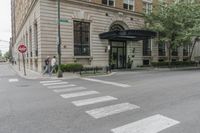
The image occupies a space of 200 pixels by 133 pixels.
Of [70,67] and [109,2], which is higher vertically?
[109,2]

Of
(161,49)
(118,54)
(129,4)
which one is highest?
(129,4)

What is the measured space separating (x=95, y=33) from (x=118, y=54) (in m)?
5.19

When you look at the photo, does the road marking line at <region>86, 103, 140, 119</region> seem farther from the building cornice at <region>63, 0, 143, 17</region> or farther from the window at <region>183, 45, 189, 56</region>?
the window at <region>183, 45, 189, 56</region>

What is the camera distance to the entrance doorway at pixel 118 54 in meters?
27.6

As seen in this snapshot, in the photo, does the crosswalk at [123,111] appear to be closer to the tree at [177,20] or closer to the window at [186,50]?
the tree at [177,20]

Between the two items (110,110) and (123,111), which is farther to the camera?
(110,110)

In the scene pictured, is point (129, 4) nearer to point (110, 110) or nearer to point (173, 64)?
point (173, 64)

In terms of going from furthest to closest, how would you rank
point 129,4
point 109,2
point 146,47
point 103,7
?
point 146,47 → point 129,4 → point 109,2 → point 103,7

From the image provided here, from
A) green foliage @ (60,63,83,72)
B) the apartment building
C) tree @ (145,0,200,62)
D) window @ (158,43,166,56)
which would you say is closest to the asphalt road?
the apartment building

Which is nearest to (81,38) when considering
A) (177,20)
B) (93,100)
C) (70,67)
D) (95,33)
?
(95,33)

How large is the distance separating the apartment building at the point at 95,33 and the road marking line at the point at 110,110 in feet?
40.6

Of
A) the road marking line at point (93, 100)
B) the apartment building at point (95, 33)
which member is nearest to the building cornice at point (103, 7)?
the apartment building at point (95, 33)

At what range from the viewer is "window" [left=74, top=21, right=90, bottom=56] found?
77.7 ft

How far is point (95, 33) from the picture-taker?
82.1 ft
